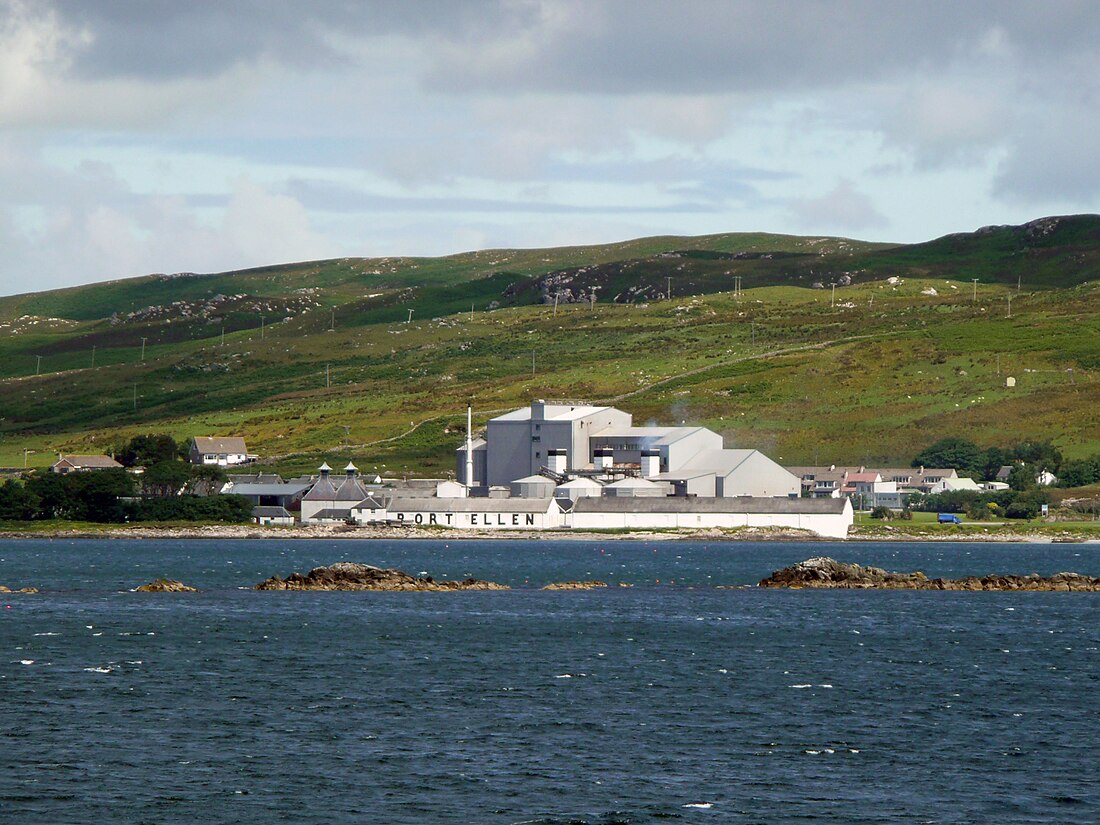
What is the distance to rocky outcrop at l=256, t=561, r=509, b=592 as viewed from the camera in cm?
7381

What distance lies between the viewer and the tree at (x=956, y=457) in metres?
159

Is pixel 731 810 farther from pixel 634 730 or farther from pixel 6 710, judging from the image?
pixel 6 710

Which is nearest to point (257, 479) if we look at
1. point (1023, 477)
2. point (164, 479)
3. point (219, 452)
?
point (164, 479)

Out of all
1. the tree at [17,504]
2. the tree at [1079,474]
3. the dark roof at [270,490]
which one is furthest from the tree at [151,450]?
the tree at [1079,474]

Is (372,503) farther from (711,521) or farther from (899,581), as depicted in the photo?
(899,581)

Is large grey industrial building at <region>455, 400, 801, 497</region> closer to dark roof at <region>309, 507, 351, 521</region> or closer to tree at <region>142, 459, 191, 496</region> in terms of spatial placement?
dark roof at <region>309, 507, 351, 521</region>

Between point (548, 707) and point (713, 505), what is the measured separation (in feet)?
299

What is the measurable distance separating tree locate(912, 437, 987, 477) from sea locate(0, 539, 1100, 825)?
278 feet

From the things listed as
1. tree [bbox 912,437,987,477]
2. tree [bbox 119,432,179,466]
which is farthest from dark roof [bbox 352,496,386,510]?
tree [bbox 912,437,987,477]

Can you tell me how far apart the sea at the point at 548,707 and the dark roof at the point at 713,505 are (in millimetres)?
51269

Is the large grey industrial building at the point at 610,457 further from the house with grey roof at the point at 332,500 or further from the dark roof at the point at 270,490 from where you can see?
the dark roof at the point at 270,490

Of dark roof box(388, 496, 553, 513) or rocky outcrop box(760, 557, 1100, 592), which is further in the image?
dark roof box(388, 496, 553, 513)

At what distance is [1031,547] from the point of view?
12825 centimetres

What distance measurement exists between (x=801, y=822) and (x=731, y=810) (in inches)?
54.1
